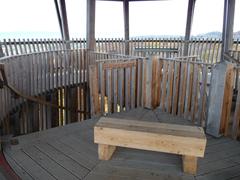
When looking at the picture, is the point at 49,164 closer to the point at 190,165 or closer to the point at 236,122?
the point at 190,165

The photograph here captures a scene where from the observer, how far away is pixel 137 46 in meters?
10.9

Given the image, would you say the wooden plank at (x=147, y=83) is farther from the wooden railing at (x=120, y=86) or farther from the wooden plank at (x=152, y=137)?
the wooden plank at (x=152, y=137)

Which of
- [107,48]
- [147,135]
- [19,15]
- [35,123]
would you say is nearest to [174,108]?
[147,135]

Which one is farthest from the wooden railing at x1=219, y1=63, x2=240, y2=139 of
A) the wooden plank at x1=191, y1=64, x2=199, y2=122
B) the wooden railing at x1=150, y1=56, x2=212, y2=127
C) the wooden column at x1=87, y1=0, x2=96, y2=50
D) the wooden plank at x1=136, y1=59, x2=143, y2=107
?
the wooden column at x1=87, y1=0, x2=96, y2=50

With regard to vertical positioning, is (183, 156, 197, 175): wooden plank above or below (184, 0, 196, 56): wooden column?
below

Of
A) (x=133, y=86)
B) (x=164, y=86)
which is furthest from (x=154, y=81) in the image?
(x=133, y=86)

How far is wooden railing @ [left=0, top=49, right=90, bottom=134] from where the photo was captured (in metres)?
4.76

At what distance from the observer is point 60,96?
7270mm

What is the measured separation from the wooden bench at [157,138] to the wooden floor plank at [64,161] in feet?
1.17

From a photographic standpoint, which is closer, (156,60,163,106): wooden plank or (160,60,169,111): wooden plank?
(160,60,169,111): wooden plank

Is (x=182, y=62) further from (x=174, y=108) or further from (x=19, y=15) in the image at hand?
(x=19, y=15)

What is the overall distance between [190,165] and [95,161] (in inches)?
48.0

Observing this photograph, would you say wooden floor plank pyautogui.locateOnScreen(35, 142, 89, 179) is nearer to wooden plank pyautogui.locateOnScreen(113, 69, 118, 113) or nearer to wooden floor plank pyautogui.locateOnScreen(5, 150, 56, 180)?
wooden floor plank pyautogui.locateOnScreen(5, 150, 56, 180)

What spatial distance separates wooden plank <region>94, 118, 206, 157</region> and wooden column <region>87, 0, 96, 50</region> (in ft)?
21.0
